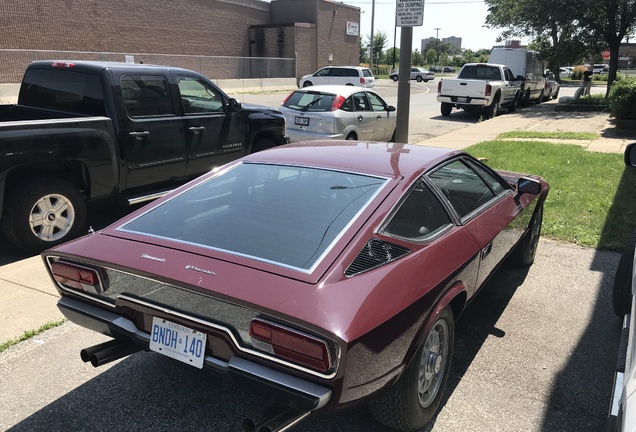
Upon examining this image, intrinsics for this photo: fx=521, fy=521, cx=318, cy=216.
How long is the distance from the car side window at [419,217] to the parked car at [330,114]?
6.87 meters

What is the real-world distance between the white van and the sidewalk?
1.42 metres

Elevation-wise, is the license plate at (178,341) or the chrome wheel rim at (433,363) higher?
the license plate at (178,341)

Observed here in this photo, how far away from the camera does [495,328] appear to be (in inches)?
156

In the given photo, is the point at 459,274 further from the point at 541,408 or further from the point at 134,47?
the point at 134,47

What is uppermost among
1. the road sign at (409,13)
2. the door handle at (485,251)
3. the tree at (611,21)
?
the tree at (611,21)

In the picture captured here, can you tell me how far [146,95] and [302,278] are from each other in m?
4.69

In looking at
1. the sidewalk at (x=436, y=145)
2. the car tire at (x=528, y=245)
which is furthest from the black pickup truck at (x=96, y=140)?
the car tire at (x=528, y=245)

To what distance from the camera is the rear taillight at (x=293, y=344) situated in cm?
209

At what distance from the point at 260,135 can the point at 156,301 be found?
5.73m

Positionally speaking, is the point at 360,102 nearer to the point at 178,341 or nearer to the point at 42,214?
the point at 42,214

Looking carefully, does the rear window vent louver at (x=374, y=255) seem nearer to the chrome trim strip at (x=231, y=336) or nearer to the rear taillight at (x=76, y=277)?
the chrome trim strip at (x=231, y=336)

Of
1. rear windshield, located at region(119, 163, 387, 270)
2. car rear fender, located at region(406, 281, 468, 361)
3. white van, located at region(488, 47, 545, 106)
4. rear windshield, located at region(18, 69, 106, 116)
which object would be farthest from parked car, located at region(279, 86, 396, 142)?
white van, located at region(488, 47, 545, 106)

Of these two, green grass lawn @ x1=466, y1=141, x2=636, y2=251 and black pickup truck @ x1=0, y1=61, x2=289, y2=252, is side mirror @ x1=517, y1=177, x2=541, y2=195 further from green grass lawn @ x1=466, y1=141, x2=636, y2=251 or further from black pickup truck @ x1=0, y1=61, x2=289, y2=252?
black pickup truck @ x1=0, y1=61, x2=289, y2=252

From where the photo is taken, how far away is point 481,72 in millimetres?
19344
